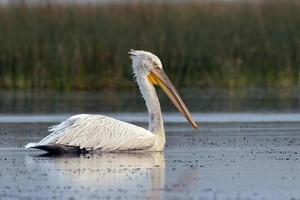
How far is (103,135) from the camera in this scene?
13117 millimetres

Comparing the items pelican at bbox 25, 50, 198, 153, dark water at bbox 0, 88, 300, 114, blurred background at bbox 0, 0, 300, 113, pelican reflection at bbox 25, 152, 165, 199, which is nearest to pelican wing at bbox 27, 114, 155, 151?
pelican at bbox 25, 50, 198, 153

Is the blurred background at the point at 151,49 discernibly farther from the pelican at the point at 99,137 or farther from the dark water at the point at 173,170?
the pelican at the point at 99,137

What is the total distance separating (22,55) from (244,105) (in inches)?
255

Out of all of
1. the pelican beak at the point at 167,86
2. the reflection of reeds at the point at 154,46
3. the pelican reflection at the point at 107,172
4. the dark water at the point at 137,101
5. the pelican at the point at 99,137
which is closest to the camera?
the pelican reflection at the point at 107,172

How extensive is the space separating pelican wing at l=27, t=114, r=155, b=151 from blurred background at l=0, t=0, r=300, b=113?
10.5 meters

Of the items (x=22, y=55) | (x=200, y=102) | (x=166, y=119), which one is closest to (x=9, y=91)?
(x=22, y=55)

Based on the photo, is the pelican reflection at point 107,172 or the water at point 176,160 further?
the pelican reflection at point 107,172

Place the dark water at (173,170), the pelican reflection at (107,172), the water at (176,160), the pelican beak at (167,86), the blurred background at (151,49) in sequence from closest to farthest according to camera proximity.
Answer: the dark water at (173,170), the water at (176,160), the pelican reflection at (107,172), the pelican beak at (167,86), the blurred background at (151,49)

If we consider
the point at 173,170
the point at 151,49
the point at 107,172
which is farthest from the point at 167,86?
the point at 151,49

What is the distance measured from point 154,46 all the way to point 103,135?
41.8 ft

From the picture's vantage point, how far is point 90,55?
1014 inches

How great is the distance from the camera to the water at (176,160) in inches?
383

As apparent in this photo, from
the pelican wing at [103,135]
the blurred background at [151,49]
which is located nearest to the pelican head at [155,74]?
the pelican wing at [103,135]

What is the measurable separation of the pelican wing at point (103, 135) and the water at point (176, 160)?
16 cm
